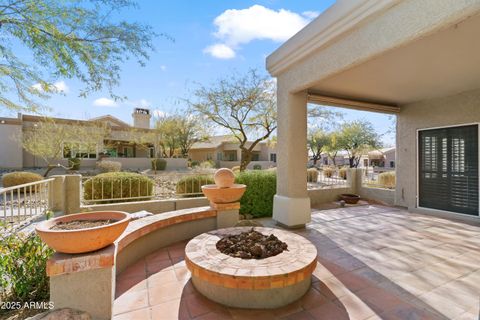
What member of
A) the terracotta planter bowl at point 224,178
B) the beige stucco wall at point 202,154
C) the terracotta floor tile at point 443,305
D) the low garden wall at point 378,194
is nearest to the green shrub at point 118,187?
the terracotta planter bowl at point 224,178

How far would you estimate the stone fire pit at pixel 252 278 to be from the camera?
219 cm

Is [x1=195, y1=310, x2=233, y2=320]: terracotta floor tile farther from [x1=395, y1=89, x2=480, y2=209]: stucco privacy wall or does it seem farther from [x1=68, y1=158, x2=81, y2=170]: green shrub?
[x1=68, y1=158, x2=81, y2=170]: green shrub

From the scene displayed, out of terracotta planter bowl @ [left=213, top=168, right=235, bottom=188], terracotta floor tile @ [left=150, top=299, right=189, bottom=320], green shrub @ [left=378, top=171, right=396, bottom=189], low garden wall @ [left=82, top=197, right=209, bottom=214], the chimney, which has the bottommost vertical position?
terracotta floor tile @ [left=150, top=299, right=189, bottom=320]

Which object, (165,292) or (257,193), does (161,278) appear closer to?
(165,292)

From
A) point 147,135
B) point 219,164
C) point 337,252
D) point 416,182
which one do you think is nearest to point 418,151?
point 416,182

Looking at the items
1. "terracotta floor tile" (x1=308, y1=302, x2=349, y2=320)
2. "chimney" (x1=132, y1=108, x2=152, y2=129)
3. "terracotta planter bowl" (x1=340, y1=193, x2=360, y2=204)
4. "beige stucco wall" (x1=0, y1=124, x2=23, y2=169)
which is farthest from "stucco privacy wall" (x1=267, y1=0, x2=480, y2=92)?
"chimney" (x1=132, y1=108, x2=152, y2=129)

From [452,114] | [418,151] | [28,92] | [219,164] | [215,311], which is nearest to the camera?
[215,311]

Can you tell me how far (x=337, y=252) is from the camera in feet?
12.0

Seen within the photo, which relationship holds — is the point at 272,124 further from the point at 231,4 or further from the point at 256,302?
the point at 256,302

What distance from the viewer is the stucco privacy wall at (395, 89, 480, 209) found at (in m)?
5.45

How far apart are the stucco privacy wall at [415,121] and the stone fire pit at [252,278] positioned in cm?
574

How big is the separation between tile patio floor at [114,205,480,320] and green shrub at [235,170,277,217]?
1843 mm

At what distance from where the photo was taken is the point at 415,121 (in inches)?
256

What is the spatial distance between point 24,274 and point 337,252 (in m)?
4.03
